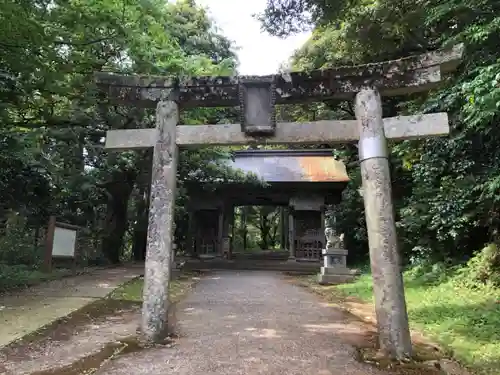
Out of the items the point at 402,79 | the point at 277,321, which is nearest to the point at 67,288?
the point at 277,321

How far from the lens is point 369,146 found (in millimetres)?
5449

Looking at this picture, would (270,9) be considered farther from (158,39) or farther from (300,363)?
(300,363)

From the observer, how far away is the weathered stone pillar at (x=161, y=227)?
5551mm

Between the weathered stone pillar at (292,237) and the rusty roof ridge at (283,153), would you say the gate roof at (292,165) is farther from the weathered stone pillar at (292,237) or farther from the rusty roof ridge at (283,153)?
the weathered stone pillar at (292,237)

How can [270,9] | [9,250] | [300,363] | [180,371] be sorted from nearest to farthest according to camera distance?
[180,371] < [300,363] < [270,9] < [9,250]

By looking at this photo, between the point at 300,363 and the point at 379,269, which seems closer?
the point at 300,363

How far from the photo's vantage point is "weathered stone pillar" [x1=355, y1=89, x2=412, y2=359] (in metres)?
4.93

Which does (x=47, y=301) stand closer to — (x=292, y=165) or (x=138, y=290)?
(x=138, y=290)

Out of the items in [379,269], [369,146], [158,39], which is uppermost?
[158,39]

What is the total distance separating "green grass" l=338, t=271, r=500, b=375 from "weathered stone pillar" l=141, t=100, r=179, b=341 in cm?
379

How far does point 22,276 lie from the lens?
990 cm

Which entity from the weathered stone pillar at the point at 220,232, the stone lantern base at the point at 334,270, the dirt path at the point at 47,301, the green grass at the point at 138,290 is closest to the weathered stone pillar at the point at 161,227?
the dirt path at the point at 47,301

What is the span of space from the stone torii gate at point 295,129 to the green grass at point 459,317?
0.90 m

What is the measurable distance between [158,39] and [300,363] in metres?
7.04
